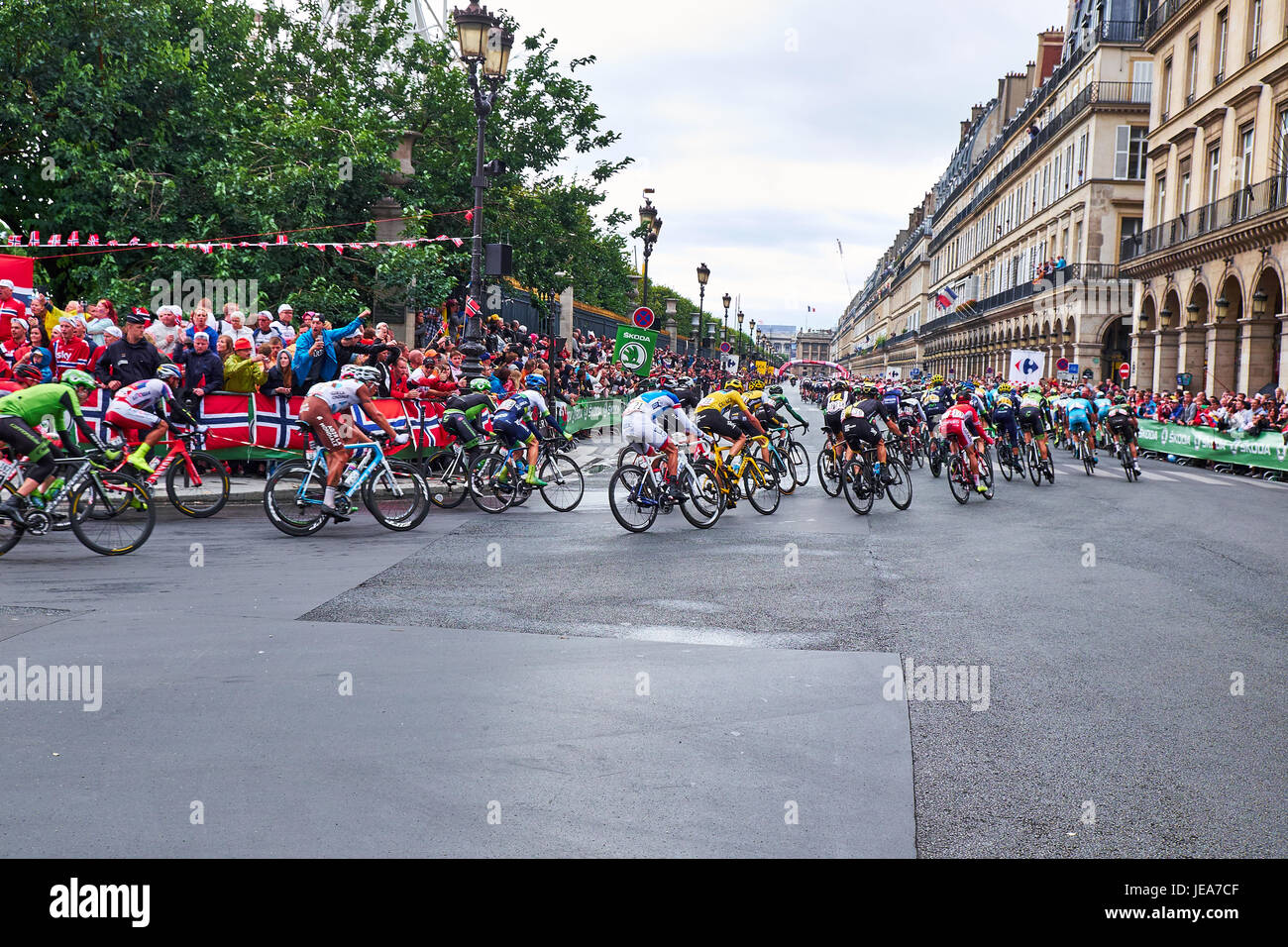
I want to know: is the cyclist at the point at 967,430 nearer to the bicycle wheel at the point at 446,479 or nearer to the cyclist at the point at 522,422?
the cyclist at the point at 522,422

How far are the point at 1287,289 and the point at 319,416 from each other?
29.2 meters

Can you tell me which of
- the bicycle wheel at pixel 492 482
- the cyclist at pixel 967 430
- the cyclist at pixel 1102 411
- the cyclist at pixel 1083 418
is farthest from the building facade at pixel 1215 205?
the bicycle wheel at pixel 492 482

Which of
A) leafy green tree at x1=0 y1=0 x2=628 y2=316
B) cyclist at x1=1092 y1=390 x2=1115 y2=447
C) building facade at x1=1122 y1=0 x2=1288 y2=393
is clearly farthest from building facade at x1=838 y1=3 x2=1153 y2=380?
leafy green tree at x1=0 y1=0 x2=628 y2=316

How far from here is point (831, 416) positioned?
1577 centimetres

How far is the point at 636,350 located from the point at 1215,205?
2344 cm

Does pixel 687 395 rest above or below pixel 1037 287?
below

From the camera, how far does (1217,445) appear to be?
25.7 meters

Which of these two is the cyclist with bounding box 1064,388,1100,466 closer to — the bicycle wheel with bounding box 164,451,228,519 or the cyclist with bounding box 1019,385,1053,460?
the cyclist with bounding box 1019,385,1053,460

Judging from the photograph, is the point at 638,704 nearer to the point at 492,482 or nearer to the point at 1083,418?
the point at 492,482

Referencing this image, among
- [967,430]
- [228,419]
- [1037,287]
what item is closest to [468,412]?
[228,419]

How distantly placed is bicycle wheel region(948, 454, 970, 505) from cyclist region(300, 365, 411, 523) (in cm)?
793

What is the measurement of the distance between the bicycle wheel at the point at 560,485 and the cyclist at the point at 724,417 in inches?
65.7

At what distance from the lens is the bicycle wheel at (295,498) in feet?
37.5

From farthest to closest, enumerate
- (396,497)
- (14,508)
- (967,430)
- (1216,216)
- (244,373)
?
(1216,216) < (967,430) < (244,373) < (396,497) < (14,508)
